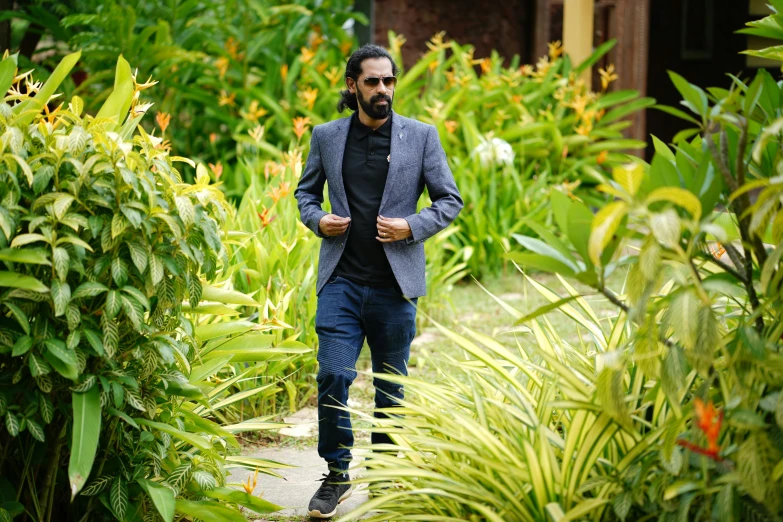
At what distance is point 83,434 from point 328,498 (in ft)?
3.57

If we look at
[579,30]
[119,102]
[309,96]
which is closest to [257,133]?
[119,102]

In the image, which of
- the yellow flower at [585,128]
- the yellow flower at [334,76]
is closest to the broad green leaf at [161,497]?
the yellow flower at [334,76]

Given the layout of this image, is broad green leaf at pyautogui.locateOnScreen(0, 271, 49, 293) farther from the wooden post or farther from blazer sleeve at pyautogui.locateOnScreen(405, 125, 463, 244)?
the wooden post

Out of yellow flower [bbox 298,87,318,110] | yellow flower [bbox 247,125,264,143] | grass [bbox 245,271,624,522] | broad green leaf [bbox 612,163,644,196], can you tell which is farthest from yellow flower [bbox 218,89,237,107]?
broad green leaf [bbox 612,163,644,196]

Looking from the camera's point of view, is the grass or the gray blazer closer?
the gray blazer

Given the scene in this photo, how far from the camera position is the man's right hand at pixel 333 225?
351 centimetres

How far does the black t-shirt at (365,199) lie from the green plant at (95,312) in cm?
68

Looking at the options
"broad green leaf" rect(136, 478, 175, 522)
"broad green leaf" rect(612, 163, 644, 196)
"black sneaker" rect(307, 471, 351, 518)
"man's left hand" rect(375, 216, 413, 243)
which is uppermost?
"broad green leaf" rect(612, 163, 644, 196)

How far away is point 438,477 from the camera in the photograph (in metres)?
2.54

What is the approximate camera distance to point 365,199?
365 centimetres

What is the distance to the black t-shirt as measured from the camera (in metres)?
3.62

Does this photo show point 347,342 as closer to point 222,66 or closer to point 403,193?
point 403,193

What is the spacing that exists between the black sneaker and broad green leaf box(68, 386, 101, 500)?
0.95m

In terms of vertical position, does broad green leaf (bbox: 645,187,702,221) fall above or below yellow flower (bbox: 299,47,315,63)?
below
